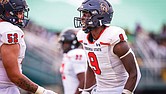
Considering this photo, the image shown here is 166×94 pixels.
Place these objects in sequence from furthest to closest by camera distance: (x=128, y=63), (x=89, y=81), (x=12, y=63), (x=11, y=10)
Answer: (x=89, y=81) < (x=128, y=63) < (x=11, y=10) < (x=12, y=63)

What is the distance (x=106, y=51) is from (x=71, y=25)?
25.6 feet

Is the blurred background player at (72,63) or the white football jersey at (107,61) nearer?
the white football jersey at (107,61)

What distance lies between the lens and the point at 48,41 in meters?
14.2

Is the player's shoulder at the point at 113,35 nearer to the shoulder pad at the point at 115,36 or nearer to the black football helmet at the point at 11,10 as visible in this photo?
the shoulder pad at the point at 115,36

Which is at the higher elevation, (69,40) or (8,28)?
(8,28)

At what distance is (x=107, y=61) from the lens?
599 centimetres

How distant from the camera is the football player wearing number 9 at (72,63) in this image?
24.1ft

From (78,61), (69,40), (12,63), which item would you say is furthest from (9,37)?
(69,40)

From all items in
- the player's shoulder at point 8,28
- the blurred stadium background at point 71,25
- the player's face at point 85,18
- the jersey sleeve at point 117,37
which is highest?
the player's shoulder at point 8,28

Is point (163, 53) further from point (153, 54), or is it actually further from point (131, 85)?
point (131, 85)

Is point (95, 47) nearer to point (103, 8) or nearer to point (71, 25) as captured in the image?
point (103, 8)

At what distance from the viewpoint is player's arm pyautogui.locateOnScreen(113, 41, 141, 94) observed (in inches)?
228

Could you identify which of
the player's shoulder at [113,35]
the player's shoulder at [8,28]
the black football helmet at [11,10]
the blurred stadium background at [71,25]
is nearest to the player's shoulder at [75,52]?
the player's shoulder at [113,35]

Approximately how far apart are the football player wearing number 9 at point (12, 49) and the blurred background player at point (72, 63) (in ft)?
5.67
